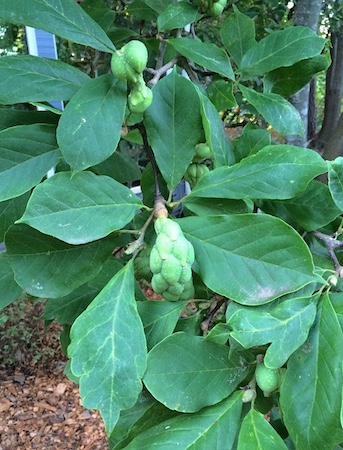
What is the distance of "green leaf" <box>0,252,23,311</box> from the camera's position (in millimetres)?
694

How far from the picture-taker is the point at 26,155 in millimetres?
615

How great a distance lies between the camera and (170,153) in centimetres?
61

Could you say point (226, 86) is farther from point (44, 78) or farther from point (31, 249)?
point (31, 249)

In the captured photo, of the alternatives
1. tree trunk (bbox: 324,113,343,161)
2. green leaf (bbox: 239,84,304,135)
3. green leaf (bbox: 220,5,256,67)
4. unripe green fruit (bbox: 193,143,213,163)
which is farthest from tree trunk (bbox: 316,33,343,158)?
unripe green fruit (bbox: 193,143,213,163)

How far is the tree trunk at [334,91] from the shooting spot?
1970 millimetres

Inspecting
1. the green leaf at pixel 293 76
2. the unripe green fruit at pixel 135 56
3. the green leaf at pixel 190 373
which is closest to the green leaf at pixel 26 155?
the unripe green fruit at pixel 135 56

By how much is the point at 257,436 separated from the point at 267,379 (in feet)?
0.21

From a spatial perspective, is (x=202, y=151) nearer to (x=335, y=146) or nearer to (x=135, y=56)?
(x=135, y=56)

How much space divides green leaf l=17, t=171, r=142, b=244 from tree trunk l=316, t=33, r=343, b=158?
157cm

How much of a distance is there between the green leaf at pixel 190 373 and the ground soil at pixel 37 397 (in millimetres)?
1637

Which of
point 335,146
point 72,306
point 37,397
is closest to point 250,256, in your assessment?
point 72,306

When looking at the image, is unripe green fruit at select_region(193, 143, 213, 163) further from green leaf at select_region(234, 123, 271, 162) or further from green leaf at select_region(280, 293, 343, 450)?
green leaf at select_region(280, 293, 343, 450)

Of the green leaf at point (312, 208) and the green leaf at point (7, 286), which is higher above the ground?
the green leaf at point (312, 208)

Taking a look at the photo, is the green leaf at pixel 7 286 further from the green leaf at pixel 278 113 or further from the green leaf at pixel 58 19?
the green leaf at pixel 278 113
